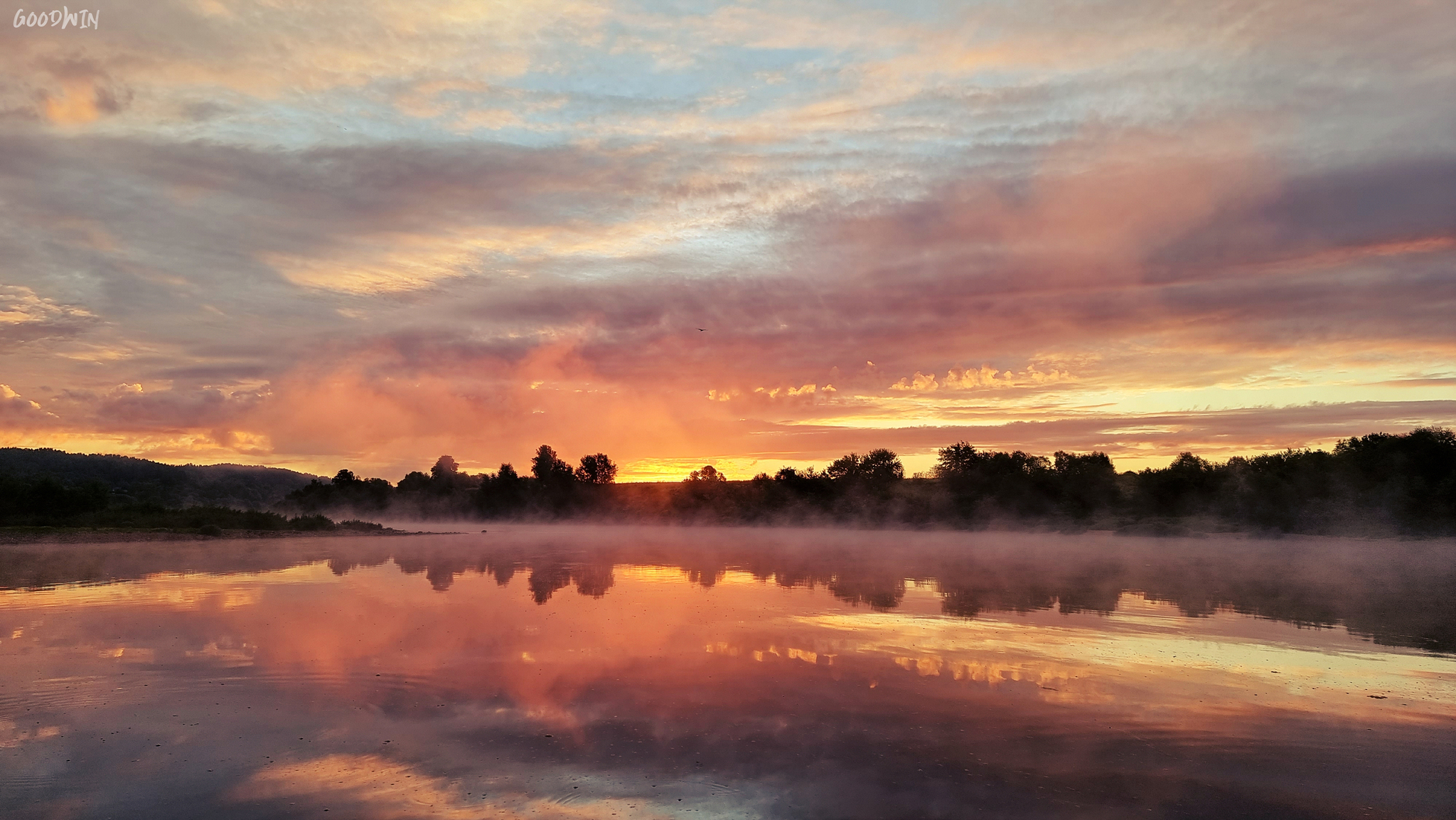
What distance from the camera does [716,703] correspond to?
11078mm

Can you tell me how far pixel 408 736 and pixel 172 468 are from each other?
169715 mm

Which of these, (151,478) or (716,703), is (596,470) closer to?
(151,478)

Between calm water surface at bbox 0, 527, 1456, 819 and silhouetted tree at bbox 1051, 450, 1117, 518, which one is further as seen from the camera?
silhouetted tree at bbox 1051, 450, 1117, 518

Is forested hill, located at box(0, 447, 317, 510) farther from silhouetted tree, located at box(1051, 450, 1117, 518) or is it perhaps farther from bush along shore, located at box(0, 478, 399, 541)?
silhouetted tree, located at box(1051, 450, 1117, 518)

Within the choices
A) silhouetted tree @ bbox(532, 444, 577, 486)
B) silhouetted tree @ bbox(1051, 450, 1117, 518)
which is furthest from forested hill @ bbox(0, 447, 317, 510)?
silhouetted tree @ bbox(1051, 450, 1117, 518)

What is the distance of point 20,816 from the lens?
700 cm

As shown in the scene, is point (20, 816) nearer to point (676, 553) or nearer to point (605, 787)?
point (605, 787)

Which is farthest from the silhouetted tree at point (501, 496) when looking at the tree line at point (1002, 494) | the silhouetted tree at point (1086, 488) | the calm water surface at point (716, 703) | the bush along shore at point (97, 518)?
the calm water surface at point (716, 703)

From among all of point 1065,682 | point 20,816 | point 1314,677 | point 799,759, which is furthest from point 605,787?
point 1314,677

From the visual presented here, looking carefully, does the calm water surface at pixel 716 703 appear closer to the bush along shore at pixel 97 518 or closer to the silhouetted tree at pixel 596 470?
the bush along shore at pixel 97 518

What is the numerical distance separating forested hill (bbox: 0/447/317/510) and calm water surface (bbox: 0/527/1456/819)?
354ft

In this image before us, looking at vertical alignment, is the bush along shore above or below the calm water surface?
above

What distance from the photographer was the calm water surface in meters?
7.79

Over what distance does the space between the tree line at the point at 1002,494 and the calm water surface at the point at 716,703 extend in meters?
39.3
